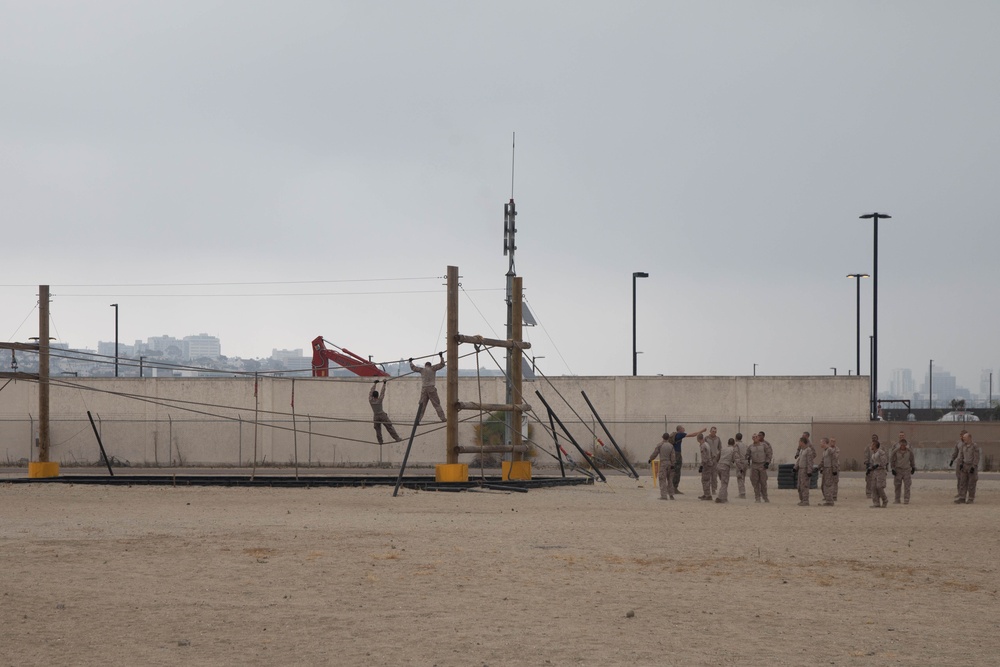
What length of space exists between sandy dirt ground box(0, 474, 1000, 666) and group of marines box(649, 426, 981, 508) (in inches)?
109

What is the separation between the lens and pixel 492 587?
494 inches

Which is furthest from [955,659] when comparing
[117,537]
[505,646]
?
[117,537]

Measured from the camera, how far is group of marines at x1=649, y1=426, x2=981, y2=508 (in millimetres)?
24531

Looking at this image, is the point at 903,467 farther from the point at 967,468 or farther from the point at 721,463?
the point at 721,463

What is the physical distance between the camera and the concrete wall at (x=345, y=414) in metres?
44.2

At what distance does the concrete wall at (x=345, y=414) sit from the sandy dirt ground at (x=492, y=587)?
22489 millimetres

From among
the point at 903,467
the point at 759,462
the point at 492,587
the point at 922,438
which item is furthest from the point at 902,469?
the point at 922,438

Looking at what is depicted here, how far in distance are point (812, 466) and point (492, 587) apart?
1410cm

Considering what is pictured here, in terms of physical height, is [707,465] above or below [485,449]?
below

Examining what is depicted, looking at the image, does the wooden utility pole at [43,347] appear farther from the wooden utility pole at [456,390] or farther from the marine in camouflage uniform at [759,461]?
the marine in camouflage uniform at [759,461]

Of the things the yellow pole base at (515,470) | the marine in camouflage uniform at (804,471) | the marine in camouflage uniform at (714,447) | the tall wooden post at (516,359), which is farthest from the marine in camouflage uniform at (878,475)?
the tall wooden post at (516,359)

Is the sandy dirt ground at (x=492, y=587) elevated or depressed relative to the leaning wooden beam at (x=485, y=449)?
depressed

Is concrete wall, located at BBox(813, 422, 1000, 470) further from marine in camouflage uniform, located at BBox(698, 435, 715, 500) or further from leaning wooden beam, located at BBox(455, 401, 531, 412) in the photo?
leaning wooden beam, located at BBox(455, 401, 531, 412)

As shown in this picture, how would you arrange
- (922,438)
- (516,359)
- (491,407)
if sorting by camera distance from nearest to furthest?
1. (491,407)
2. (516,359)
3. (922,438)
